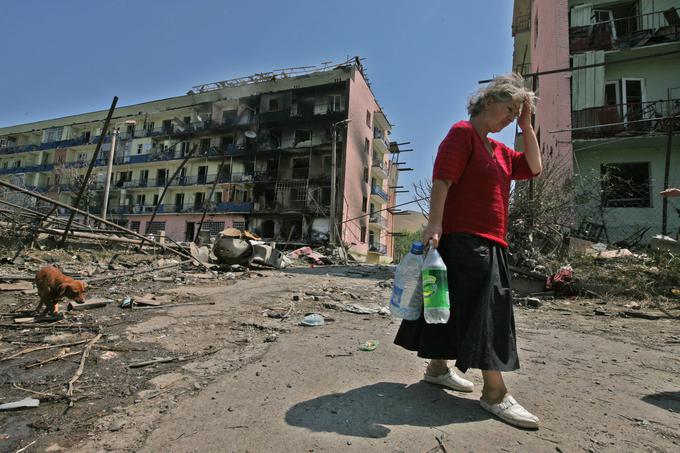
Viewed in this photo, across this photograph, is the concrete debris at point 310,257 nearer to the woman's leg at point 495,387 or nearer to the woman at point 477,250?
the woman at point 477,250

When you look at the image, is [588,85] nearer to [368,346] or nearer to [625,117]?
[625,117]

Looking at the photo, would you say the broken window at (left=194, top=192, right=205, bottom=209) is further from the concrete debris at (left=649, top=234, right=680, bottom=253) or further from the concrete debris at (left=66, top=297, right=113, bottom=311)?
the concrete debris at (left=649, top=234, right=680, bottom=253)

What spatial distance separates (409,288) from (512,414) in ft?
2.39

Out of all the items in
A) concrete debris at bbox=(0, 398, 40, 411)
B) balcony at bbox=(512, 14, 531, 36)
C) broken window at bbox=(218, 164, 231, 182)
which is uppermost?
balcony at bbox=(512, 14, 531, 36)

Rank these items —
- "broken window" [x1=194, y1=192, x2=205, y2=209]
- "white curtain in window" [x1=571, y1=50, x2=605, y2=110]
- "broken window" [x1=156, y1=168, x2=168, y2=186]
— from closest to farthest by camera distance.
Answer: "white curtain in window" [x1=571, y1=50, x2=605, y2=110]
"broken window" [x1=194, y1=192, x2=205, y2=209]
"broken window" [x1=156, y1=168, x2=168, y2=186]

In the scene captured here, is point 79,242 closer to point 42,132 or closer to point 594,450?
point 594,450

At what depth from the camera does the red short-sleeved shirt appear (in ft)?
6.07

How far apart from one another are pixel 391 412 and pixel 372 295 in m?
4.72

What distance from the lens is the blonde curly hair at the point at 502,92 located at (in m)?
1.92

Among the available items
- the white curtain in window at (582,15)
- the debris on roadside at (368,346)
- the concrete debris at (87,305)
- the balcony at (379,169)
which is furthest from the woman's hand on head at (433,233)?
the balcony at (379,169)

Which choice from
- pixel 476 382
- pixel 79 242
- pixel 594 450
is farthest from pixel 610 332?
pixel 79 242

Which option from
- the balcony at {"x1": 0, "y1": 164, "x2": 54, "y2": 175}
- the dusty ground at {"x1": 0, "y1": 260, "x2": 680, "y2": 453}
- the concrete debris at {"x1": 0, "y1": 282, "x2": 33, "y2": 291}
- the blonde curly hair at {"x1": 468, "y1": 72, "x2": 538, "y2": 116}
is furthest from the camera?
the balcony at {"x1": 0, "y1": 164, "x2": 54, "y2": 175}

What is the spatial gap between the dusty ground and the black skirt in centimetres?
28

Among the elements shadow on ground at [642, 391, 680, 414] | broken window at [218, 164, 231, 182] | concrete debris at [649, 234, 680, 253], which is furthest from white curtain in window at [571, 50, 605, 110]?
broken window at [218, 164, 231, 182]
